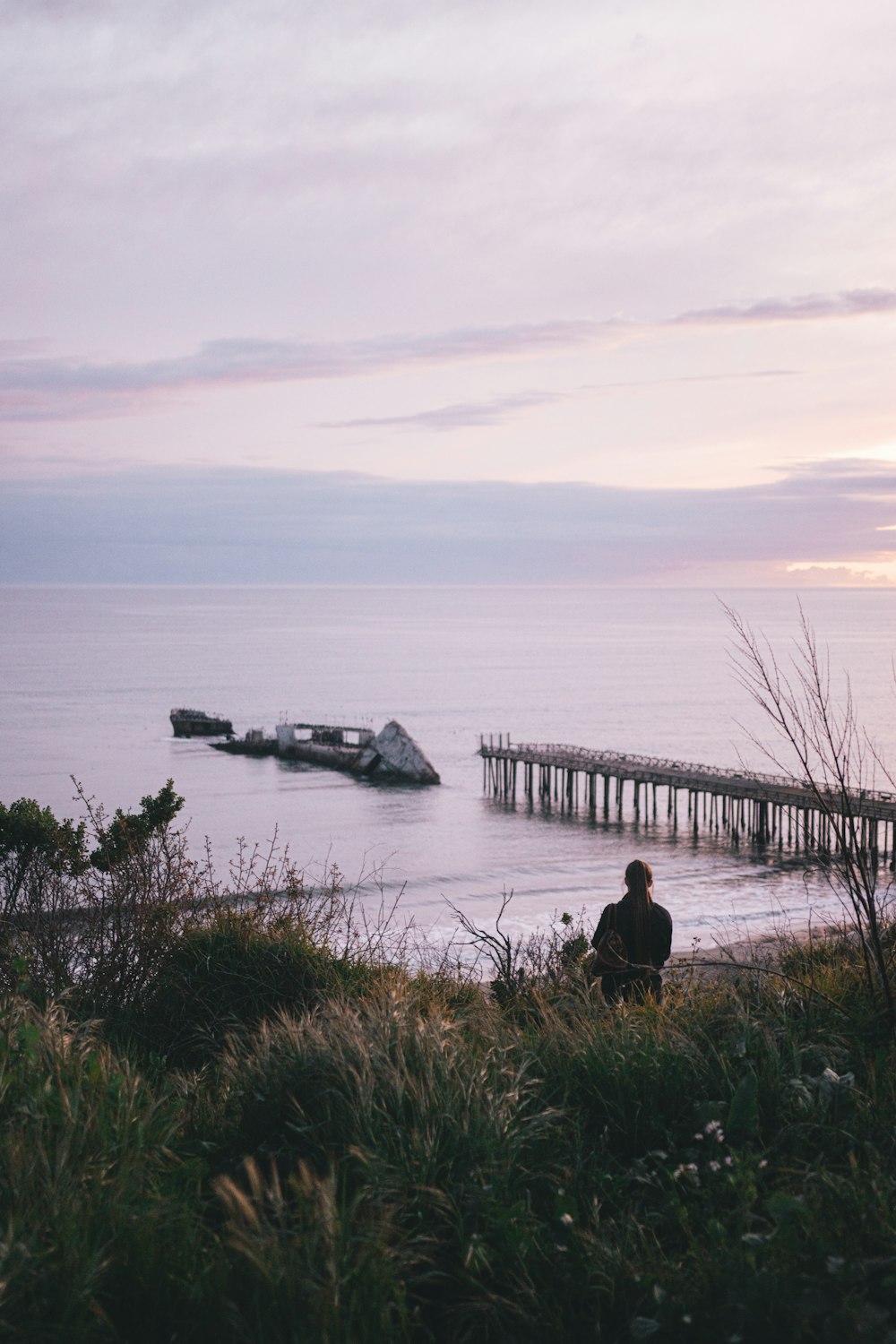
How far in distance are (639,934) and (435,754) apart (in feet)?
211

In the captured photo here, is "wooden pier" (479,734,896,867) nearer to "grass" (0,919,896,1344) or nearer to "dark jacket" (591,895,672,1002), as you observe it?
"dark jacket" (591,895,672,1002)

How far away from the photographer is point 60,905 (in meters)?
11.9

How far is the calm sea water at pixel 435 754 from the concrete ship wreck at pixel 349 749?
1778 millimetres

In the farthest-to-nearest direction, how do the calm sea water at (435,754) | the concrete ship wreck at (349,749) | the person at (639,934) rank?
the concrete ship wreck at (349,749), the calm sea water at (435,754), the person at (639,934)

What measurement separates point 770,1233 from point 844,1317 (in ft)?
1.76

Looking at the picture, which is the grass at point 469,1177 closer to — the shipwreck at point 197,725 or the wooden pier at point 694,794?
the wooden pier at point 694,794

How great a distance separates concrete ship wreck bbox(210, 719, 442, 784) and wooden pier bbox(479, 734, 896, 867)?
15.2 ft

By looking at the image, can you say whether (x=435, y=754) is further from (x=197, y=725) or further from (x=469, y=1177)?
(x=469, y=1177)

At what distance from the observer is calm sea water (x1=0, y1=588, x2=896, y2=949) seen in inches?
1344

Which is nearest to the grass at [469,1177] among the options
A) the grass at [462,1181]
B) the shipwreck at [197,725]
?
the grass at [462,1181]

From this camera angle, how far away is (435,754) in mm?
71875

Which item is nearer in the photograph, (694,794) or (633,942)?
(633,942)

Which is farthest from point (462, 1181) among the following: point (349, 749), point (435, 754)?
point (435, 754)

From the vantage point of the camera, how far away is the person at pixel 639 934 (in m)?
7.61
